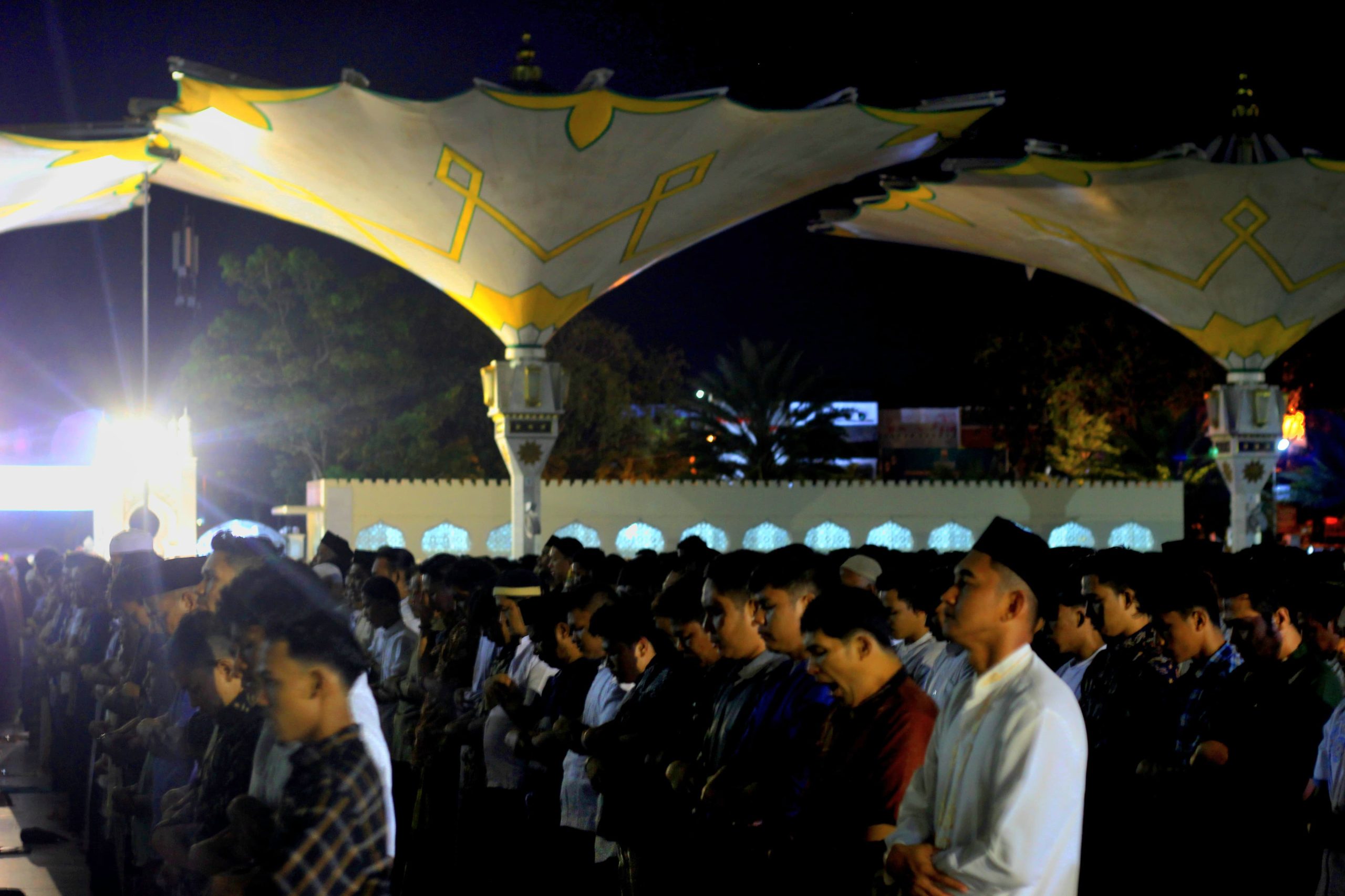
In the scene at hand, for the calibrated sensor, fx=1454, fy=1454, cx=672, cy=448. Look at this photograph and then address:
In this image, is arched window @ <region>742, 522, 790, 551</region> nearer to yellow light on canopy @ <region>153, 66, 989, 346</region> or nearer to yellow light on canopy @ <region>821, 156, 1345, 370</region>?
yellow light on canopy @ <region>821, 156, 1345, 370</region>

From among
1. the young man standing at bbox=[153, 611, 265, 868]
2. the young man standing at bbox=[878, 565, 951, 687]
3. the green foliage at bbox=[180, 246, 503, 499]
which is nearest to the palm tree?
the green foliage at bbox=[180, 246, 503, 499]

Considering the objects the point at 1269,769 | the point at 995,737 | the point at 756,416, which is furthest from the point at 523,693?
the point at 756,416

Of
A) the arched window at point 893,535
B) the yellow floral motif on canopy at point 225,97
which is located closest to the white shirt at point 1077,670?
the yellow floral motif on canopy at point 225,97

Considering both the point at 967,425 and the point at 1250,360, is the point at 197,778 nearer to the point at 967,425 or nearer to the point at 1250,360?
the point at 1250,360

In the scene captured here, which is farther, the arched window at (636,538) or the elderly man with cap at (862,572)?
the arched window at (636,538)

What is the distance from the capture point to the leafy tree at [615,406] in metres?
36.1

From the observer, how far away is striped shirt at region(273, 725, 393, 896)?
2744mm

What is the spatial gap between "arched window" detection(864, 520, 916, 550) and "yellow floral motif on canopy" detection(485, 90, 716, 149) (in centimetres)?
1273

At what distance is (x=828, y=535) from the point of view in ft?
87.8

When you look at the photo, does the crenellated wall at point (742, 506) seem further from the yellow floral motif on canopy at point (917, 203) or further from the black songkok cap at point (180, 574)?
the black songkok cap at point (180, 574)

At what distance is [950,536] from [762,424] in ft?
26.8

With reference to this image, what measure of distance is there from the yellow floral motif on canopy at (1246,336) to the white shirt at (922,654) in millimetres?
17923

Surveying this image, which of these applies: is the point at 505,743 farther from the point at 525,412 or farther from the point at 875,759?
the point at 525,412

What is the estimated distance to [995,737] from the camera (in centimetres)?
294
